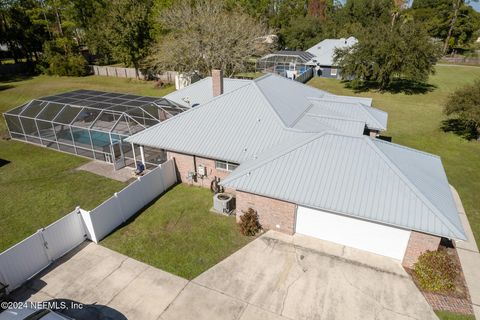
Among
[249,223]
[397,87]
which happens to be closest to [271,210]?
[249,223]

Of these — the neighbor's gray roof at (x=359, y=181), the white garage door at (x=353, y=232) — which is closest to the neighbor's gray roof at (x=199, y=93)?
the neighbor's gray roof at (x=359, y=181)

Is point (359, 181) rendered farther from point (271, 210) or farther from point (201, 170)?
point (201, 170)

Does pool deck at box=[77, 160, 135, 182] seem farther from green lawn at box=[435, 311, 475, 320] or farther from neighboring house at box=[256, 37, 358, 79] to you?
neighboring house at box=[256, 37, 358, 79]

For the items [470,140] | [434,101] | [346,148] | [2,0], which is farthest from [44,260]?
[2,0]

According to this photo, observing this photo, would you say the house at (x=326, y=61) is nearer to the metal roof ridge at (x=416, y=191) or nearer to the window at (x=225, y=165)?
the window at (x=225, y=165)

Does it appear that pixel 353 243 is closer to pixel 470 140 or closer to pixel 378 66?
pixel 470 140

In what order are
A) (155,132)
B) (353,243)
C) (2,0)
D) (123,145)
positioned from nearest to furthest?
(353,243) → (155,132) → (123,145) → (2,0)
